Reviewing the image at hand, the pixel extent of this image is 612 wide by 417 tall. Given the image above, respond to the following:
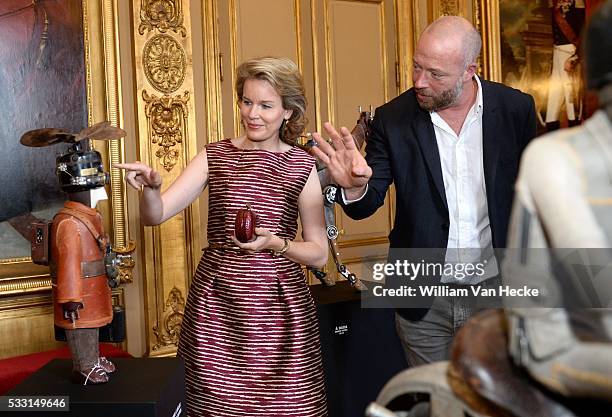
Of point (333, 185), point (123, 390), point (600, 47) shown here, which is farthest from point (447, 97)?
point (600, 47)

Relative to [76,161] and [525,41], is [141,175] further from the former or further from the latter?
[525,41]

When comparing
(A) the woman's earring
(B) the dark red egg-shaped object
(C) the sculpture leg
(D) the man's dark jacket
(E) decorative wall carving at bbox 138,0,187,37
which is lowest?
(C) the sculpture leg

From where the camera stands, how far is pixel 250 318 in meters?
2.82

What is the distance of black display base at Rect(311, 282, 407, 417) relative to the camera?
3695 millimetres

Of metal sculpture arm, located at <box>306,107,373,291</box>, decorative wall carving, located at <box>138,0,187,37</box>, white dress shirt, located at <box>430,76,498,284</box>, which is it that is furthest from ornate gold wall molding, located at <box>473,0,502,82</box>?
white dress shirt, located at <box>430,76,498,284</box>

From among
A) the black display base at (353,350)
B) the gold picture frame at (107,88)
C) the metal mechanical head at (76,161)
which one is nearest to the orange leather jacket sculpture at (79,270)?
the metal mechanical head at (76,161)

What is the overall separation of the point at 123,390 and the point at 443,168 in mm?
1180

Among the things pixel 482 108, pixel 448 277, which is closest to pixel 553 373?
pixel 448 277

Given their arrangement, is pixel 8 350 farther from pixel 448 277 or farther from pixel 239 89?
pixel 448 277

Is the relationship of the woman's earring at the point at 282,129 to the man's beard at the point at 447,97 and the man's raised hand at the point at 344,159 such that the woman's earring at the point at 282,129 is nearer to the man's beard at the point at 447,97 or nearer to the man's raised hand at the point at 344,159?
the man's beard at the point at 447,97

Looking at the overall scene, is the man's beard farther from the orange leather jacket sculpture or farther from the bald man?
the orange leather jacket sculpture

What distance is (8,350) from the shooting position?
431 cm

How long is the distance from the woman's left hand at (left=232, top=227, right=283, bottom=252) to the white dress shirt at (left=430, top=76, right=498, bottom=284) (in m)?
0.62

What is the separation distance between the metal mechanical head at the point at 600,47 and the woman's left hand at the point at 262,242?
1.79m
